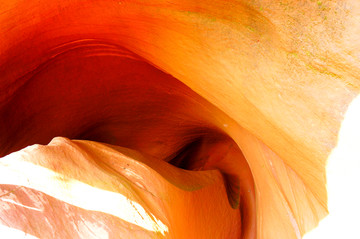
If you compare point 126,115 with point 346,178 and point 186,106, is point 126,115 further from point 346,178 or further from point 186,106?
point 346,178

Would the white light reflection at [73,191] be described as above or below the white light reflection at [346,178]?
below

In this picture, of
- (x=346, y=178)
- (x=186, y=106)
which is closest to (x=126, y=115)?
(x=186, y=106)

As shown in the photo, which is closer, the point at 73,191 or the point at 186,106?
the point at 73,191

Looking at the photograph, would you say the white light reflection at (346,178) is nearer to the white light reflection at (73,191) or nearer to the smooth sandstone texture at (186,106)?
the smooth sandstone texture at (186,106)

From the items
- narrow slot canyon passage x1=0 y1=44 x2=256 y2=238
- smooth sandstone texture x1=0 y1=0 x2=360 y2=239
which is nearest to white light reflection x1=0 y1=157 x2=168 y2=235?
smooth sandstone texture x1=0 y1=0 x2=360 y2=239

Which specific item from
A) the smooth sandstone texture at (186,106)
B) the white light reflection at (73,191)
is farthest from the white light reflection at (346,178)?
the white light reflection at (73,191)

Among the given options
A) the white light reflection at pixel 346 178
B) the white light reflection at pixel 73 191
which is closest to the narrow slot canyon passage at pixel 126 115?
the white light reflection at pixel 73 191

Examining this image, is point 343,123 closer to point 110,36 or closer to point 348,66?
point 348,66

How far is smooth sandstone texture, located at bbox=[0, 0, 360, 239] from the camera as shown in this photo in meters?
1.16

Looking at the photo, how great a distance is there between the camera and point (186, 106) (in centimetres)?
253

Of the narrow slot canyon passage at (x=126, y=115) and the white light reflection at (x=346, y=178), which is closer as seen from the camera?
the white light reflection at (x=346, y=178)

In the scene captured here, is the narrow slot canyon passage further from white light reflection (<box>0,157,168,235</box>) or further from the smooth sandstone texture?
white light reflection (<box>0,157,168,235</box>)

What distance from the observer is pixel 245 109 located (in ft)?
5.15

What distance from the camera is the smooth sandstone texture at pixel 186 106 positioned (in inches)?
45.7
